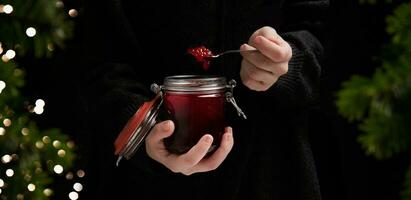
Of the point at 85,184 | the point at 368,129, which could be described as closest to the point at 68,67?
the point at 85,184

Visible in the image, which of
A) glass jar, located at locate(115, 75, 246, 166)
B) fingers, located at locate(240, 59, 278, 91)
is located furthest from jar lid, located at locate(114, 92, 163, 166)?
fingers, located at locate(240, 59, 278, 91)

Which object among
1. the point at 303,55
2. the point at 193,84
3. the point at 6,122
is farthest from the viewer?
the point at 303,55

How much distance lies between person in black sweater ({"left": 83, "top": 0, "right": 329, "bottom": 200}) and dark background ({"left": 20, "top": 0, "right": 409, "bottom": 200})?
0.02 m

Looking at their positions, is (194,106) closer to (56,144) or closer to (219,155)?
(219,155)

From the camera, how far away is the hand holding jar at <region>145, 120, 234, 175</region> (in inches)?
22.3

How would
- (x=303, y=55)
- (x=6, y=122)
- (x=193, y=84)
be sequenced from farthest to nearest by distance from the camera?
1. (x=303, y=55)
2. (x=193, y=84)
3. (x=6, y=122)

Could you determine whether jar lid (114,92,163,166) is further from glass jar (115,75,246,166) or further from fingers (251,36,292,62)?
fingers (251,36,292,62)

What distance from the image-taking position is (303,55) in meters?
0.69

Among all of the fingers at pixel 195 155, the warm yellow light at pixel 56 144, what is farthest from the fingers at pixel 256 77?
the warm yellow light at pixel 56 144

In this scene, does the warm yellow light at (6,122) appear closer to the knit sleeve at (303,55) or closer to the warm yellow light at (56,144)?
the warm yellow light at (56,144)

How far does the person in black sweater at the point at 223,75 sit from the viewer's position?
70cm

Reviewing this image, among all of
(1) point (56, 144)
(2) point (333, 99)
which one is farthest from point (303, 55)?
(1) point (56, 144)

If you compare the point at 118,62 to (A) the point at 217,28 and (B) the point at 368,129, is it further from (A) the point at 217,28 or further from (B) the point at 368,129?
(B) the point at 368,129

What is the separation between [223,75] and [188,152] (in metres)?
0.16
